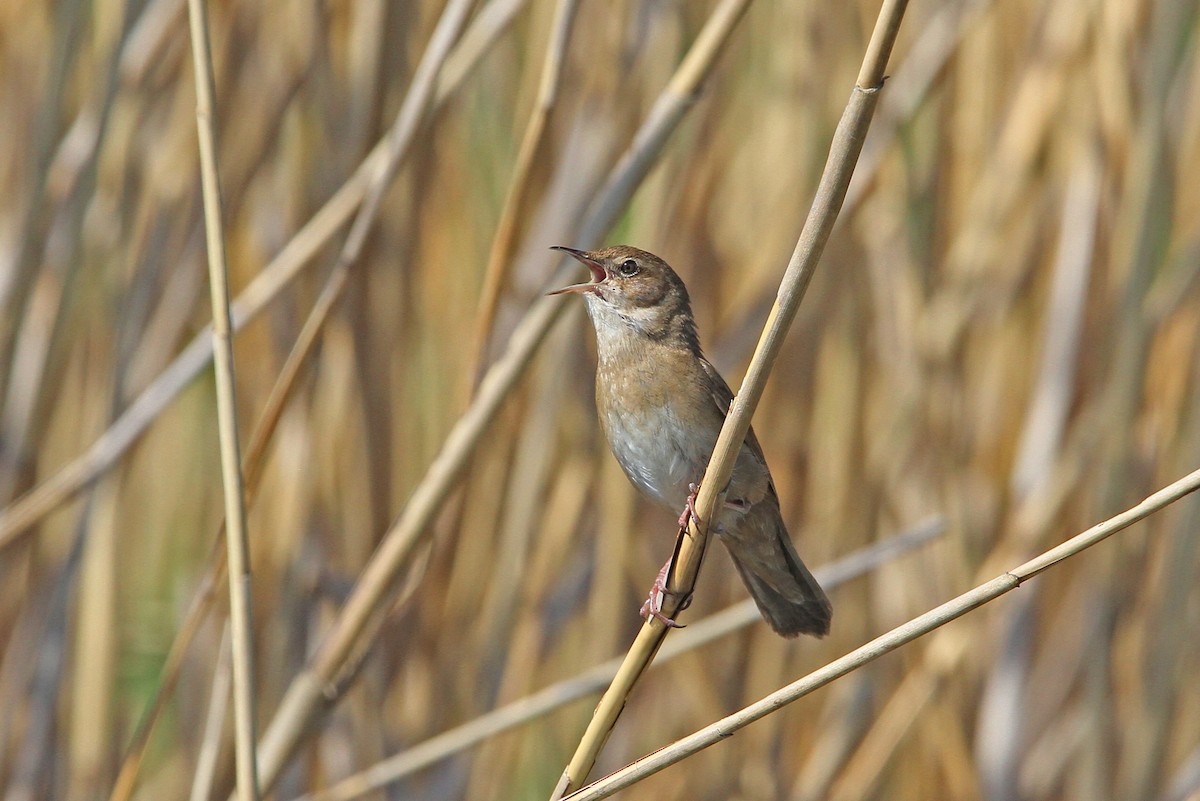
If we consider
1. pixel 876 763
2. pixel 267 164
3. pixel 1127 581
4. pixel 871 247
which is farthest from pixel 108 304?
pixel 1127 581

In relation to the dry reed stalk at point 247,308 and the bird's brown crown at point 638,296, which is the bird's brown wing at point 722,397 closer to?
the bird's brown crown at point 638,296

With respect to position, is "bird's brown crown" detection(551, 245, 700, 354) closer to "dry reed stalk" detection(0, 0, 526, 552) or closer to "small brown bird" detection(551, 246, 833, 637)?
"small brown bird" detection(551, 246, 833, 637)

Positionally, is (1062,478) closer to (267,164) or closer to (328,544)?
(328,544)

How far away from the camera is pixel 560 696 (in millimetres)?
1818

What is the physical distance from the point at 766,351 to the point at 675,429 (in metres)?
0.88

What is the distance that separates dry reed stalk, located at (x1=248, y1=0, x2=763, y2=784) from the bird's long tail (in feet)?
1.75

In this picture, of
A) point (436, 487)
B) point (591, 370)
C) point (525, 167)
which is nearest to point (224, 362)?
point (436, 487)

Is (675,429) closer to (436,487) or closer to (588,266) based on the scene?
(588,266)

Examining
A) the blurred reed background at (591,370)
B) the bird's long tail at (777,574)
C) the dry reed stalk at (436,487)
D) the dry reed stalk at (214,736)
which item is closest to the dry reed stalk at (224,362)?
the dry reed stalk at (436,487)

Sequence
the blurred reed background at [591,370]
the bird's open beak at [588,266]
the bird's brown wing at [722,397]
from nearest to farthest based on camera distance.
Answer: the bird's open beak at [588,266] → the bird's brown wing at [722,397] → the blurred reed background at [591,370]

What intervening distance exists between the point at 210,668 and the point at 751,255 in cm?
142

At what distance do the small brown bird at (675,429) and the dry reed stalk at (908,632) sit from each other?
764 mm

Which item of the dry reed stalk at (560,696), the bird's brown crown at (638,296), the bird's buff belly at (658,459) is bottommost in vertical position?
the dry reed stalk at (560,696)

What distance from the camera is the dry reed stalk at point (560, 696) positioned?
1.72 metres
